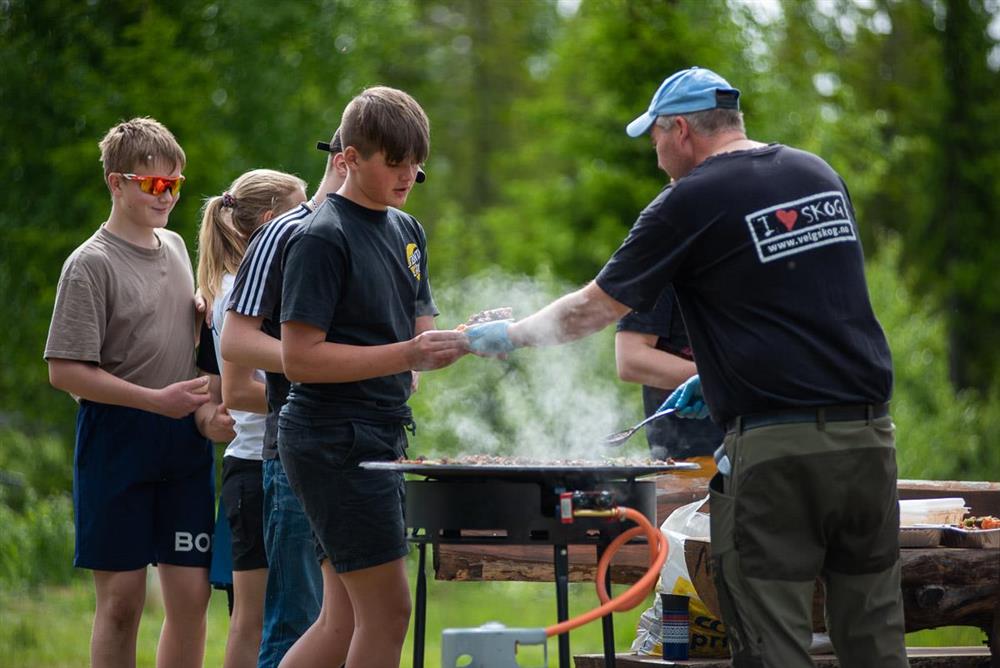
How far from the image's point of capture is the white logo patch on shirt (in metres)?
3.30

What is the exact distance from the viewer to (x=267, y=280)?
3.64 m

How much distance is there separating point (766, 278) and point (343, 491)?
1.24 metres

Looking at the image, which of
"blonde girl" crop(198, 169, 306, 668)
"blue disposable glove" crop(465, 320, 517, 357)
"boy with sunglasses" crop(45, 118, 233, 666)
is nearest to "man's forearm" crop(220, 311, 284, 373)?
"blonde girl" crop(198, 169, 306, 668)

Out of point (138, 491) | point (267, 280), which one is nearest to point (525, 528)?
point (267, 280)

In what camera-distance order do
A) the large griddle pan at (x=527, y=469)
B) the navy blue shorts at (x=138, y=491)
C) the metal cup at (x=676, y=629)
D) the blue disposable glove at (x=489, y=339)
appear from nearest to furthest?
the large griddle pan at (x=527, y=469) → the blue disposable glove at (x=489, y=339) → the metal cup at (x=676, y=629) → the navy blue shorts at (x=138, y=491)

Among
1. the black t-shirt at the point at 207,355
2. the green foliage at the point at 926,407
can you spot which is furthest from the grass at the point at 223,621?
the green foliage at the point at 926,407

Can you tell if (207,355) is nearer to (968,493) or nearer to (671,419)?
(671,419)

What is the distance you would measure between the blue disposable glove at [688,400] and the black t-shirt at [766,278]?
490 millimetres

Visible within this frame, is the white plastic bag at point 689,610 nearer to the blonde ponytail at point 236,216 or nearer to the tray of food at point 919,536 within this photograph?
the tray of food at point 919,536

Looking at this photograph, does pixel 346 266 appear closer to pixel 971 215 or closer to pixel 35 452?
pixel 35 452

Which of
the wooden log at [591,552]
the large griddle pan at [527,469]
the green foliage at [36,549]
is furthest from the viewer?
the green foliage at [36,549]

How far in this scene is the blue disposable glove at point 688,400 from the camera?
393 centimetres

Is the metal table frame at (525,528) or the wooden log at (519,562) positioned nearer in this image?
the metal table frame at (525,528)

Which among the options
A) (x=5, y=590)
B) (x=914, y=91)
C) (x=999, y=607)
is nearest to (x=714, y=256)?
(x=999, y=607)
